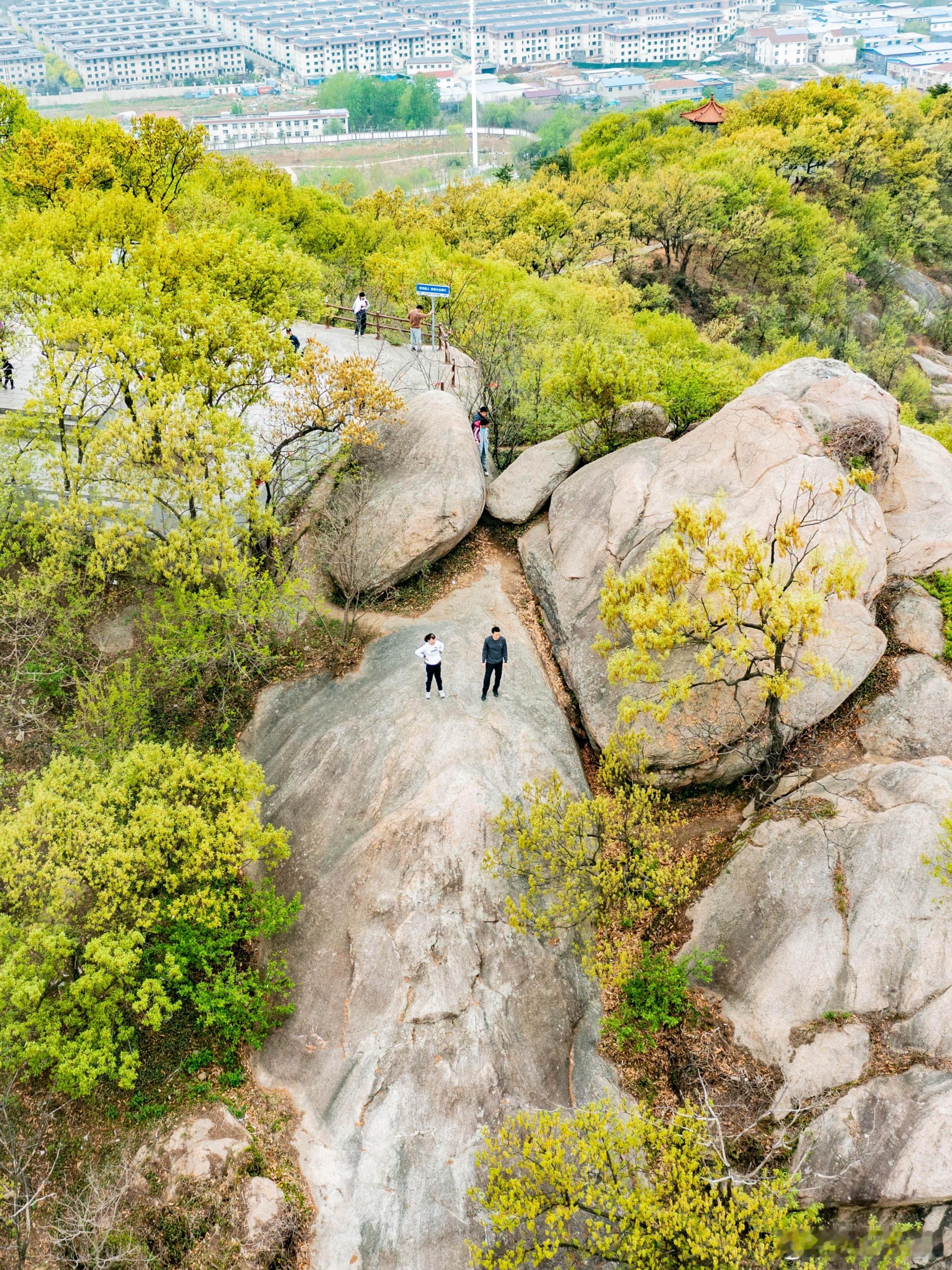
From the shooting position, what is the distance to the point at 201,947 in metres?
19.3

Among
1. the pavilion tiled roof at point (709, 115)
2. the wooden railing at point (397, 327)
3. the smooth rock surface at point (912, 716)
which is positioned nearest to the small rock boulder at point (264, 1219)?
the smooth rock surface at point (912, 716)

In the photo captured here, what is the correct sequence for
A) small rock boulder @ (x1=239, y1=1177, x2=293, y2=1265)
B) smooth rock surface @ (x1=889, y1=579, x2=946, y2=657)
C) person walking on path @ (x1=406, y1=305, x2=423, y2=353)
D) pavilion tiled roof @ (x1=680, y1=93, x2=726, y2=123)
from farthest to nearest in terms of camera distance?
pavilion tiled roof @ (x1=680, y1=93, x2=726, y2=123), person walking on path @ (x1=406, y1=305, x2=423, y2=353), smooth rock surface @ (x1=889, y1=579, x2=946, y2=657), small rock boulder @ (x1=239, y1=1177, x2=293, y2=1265)

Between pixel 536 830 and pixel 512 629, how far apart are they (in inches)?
347

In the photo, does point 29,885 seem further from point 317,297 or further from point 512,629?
point 317,297

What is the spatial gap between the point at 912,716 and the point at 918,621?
3008 millimetres

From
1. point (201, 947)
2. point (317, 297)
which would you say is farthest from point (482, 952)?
point (317, 297)

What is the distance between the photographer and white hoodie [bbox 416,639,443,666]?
23.1m

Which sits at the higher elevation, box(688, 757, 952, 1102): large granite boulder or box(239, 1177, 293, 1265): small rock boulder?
box(688, 757, 952, 1102): large granite boulder

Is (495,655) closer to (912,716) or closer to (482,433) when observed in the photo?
(912,716)

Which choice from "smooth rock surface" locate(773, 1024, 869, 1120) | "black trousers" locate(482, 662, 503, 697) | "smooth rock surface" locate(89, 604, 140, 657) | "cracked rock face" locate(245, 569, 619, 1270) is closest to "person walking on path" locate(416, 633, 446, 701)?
"cracked rock face" locate(245, 569, 619, 1270)

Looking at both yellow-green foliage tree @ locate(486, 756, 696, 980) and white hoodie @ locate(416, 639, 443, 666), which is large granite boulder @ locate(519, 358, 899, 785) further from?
white hoodie @ locate(416, 639, 443, 666)

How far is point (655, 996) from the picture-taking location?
1981cm

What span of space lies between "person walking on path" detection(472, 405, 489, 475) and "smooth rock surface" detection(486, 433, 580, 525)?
1.32 m

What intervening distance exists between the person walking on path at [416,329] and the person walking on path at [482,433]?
5.76 m
